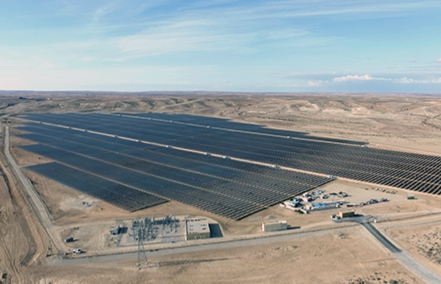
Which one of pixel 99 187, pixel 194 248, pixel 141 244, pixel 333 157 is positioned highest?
pixel 333 157

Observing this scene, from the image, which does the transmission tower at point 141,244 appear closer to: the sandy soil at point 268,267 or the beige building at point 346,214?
the sandy soil at point 268,267

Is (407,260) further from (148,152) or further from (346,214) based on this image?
(148,152)

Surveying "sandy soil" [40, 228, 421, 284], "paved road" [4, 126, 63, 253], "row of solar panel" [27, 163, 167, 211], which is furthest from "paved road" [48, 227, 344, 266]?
"row of solar panel" [27, 163, 167, 211]

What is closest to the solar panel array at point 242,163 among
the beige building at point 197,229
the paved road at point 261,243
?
the beige building at point 197,229

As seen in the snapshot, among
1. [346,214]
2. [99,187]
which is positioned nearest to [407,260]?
[346,214]

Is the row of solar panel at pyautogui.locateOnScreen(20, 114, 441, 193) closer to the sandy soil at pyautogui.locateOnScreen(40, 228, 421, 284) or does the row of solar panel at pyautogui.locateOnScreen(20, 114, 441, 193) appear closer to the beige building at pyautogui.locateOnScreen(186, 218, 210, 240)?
the sandy soil at pyautogui.locateOnScreen(40, 228, 421, 284)

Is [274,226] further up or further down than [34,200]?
further down
